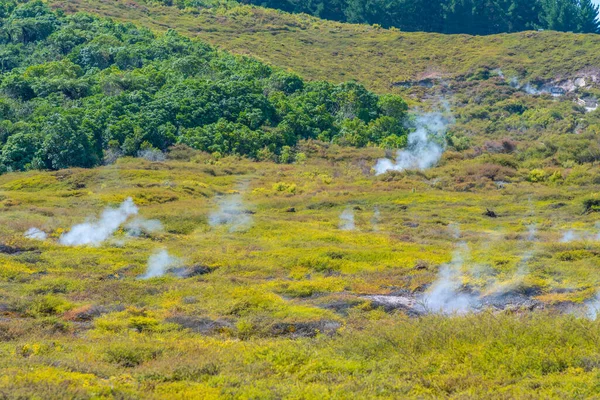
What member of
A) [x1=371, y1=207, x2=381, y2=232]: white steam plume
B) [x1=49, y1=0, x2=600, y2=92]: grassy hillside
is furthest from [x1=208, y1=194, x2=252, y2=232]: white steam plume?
[x1=49, y1=0, x2=600, y2=92]: grassy hillside

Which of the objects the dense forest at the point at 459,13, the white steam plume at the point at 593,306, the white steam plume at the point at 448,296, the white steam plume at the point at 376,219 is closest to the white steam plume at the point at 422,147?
the white steam plume at the point at 376,219

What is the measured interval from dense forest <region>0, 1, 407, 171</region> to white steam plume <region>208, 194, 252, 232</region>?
1002 inches

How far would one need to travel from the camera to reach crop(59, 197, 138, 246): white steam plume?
43.8 m

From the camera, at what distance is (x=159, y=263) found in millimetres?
38844

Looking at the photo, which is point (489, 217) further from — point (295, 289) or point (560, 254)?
point (295, 289)

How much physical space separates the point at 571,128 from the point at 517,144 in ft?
62.5

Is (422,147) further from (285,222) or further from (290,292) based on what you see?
(290,292)

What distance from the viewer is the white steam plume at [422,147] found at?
83.2 meters

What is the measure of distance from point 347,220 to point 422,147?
3900 centimetres

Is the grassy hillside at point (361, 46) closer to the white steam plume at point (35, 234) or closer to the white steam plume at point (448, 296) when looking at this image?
the white steam plume at point (35, 234)

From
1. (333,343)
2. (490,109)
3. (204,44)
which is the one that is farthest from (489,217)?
(204,44)

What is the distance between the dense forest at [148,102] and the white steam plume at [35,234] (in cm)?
3562

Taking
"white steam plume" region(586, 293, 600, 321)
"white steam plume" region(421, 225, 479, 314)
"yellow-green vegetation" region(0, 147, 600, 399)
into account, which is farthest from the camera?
"white steam plume" region(421, 225, 479, 314)

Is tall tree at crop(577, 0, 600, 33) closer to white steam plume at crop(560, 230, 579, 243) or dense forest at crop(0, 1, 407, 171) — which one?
dense forest at crop(0, 1, 407, 171)
